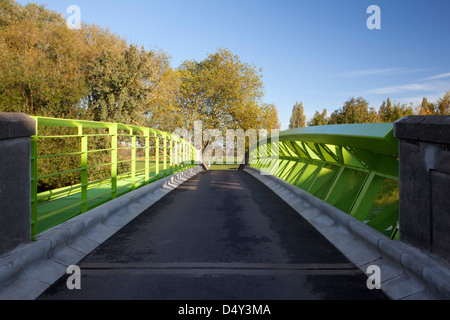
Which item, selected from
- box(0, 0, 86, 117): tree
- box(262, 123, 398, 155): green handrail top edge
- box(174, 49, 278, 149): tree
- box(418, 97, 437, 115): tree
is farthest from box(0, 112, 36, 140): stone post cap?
box(418, 97, 437, 115): tree

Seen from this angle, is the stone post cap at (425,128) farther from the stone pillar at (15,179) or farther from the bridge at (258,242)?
the stone pillar at (15,179)

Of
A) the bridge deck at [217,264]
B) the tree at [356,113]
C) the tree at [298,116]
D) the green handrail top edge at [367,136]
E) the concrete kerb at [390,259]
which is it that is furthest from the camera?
the tree at [298,116]

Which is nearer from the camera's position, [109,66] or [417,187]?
[417,187]

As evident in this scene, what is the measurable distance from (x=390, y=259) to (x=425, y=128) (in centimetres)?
134

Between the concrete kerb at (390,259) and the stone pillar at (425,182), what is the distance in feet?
0.53

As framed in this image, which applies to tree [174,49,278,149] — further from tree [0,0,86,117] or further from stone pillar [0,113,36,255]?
stone pillar [0,113,36,255]

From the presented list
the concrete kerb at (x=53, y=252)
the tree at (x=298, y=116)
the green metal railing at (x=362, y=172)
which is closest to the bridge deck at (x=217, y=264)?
the concrete kerb at (x=53, y=252)

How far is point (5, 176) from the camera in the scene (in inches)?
134

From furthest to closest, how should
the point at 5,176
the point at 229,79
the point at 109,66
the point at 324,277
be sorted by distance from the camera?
the point at 229,79, the point at 109,66, the point at 324,277, the point at 5,176

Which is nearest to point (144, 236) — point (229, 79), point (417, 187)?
point (417, 187)

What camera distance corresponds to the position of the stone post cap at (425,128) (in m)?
3.15

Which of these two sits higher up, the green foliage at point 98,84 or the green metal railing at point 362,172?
the green foliage at point 98,84

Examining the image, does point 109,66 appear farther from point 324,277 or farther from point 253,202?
point 324,277

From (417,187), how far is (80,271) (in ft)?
11.6
